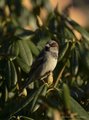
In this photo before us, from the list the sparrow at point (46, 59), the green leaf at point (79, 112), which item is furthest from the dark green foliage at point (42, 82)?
the sparrow at point (46, 59)

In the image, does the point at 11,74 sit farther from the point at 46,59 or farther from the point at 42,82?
the point at 46,59

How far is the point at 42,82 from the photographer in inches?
134

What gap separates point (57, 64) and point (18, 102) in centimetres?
78

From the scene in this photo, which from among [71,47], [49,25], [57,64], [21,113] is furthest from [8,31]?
[21,113]

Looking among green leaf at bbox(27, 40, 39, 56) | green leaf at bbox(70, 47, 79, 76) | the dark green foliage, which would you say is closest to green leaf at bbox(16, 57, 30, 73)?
the dark green foliage

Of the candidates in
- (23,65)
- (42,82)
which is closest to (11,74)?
(23,65)

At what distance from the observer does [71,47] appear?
3271 millimetres

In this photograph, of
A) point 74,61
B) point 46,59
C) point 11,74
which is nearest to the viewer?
point 11,74

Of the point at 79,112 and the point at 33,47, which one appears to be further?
the point at 33,47

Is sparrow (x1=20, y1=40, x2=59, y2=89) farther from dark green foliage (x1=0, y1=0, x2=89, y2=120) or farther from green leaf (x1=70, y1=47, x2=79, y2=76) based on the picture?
green leaf (x1=70, y1=47, x2=79, y2=76)

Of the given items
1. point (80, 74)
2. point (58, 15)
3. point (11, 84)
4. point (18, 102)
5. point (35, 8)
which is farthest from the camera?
point (35, 8)

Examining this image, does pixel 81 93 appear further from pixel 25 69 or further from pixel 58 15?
pixel 58 15

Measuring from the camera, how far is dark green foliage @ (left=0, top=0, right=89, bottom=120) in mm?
2838

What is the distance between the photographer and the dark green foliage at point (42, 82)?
9.31 ft
